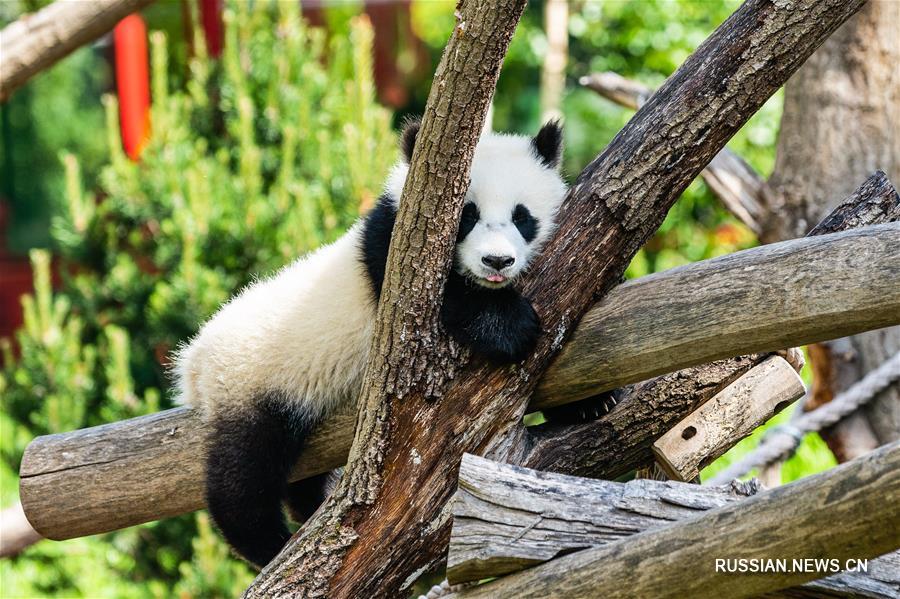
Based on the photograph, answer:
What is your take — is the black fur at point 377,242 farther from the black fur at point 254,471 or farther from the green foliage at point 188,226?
the green foliage at point 188,226

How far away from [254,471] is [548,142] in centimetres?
135

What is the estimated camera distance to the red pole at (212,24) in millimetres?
6180

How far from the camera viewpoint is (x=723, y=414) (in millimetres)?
2756

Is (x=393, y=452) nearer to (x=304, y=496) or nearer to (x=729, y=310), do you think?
(x=729, y=310)

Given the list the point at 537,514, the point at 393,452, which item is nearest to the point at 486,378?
the point at 393,452

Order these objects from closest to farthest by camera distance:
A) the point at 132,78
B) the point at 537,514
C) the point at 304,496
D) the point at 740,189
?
the point at 537,514
the point at 304,496
the point at 740,189
the point at 132,78

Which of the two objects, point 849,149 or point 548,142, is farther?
point 849,149

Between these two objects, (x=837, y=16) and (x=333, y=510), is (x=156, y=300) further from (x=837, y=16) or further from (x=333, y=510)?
(x=837, y=16)

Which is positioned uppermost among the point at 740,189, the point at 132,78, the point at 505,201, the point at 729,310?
the point at 740,189

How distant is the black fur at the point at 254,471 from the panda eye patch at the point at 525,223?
0.83 m

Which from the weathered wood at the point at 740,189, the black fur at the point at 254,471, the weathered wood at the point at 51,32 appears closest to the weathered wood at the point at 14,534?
the black fur at the point at 254,471

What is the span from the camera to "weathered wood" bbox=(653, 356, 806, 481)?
8.93 ft

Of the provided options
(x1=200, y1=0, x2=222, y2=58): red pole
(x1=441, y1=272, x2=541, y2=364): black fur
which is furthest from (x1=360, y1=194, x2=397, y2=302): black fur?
(x1=200, y1=0, x2=222, y2=58): red pole

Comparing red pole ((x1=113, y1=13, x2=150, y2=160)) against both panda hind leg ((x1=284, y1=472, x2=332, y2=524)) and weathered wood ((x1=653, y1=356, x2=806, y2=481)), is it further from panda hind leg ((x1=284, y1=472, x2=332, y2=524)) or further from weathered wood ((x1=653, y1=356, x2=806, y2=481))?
weathered wood ((x1=653, y1=356, x2=806, y2=481))
